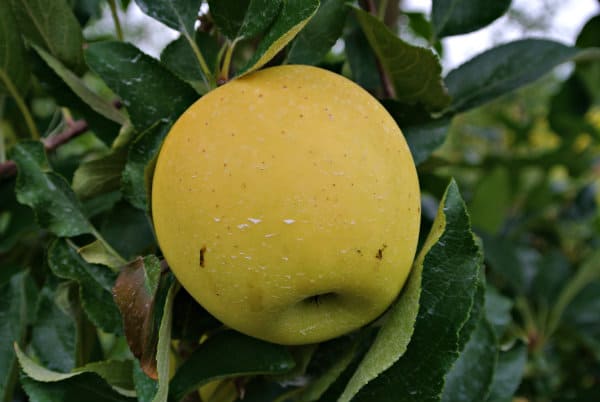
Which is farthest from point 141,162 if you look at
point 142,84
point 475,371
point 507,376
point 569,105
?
point 569,105

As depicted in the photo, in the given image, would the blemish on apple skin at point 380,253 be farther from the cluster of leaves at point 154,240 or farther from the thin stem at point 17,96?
the thin stem at point 17,96

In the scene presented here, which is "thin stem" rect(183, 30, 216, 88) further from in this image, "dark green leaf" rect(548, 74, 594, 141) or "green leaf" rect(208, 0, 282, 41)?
"dark green leaf" rect(548, 74, 594, 141)

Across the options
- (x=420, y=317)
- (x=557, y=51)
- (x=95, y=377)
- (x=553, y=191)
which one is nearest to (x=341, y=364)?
(x=420, y=317)

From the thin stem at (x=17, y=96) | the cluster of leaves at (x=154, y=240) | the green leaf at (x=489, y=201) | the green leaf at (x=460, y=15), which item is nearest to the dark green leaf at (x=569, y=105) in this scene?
the green leaf at (x=489, y=201)

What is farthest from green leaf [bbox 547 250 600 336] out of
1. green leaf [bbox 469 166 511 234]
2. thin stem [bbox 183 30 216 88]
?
thin stem [bbox 183 30 216 88]

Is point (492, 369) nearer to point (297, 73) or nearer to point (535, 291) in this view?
point (297, 73)

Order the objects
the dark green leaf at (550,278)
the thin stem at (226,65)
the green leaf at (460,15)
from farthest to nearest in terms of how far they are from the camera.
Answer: the dark green leaf at (550,278), the green leaf at (460,15), the thin stem at (226,65)

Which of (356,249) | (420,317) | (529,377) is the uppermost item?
(356,249)
